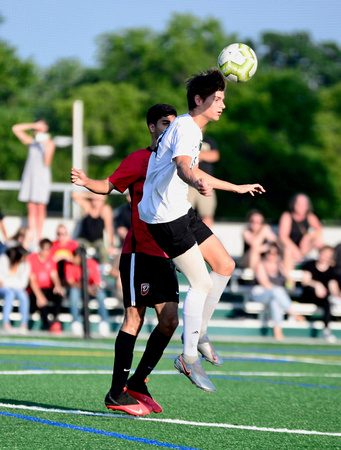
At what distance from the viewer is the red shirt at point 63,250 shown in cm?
1550

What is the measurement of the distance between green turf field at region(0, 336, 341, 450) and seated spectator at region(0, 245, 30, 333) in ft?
8.69

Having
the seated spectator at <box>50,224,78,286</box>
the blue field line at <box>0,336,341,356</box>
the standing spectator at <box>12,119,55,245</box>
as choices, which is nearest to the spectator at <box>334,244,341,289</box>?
the blue field line at <box>0,336,341,356</box>

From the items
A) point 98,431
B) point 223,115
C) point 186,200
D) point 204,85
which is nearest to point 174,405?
point 98,431

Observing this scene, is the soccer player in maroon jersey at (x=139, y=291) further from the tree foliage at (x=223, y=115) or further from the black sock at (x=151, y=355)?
the tree foliage at (x=223, y=115)

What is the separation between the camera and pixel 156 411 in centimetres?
653

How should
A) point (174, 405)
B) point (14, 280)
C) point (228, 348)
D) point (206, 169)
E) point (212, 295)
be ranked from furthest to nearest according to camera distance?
1. point (14, 280)
2. point (228, 348)
3. point (206, 169)
4. point (174, 405)
5. point (212, 295)

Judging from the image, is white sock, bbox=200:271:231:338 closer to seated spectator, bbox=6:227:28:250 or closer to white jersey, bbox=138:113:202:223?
white jersey, bbox=138:113:202:223

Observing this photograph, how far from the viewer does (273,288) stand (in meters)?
15.4

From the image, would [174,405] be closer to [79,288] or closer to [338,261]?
[79,288]

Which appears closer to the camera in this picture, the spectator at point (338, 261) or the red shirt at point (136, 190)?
the red shirt at point (136, 190)

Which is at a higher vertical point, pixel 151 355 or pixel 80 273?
pixel 80 273

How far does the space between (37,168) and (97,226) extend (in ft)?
5.59

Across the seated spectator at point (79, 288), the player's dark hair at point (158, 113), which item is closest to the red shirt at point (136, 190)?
the player's dark hair at point (158, 113)

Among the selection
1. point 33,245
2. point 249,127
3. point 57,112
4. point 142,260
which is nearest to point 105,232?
point 33,245
